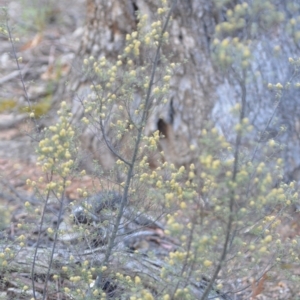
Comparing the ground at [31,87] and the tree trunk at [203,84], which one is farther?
the tree trunk at [203,84]

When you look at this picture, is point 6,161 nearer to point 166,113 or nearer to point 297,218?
point 166,113

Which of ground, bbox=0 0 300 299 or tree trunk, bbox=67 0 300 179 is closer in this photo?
ground, bbox=0 0 300 299

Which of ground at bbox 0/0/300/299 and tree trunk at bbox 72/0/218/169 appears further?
tree trunk at bbox 72/0/218/169

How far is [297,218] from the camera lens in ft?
16.1

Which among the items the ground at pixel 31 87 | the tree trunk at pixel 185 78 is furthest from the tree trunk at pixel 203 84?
the ground at pixel 31 87

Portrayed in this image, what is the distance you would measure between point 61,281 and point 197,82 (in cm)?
208

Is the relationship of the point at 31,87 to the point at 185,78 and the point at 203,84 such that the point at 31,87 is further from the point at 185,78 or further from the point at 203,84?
the point at 203,84

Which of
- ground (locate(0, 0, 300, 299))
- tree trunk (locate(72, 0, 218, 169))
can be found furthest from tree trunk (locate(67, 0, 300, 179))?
ground (locate(0, 0, 300, 299))

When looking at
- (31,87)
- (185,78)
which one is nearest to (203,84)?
(185,78)

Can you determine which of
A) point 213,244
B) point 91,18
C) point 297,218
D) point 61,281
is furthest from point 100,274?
point 91,18

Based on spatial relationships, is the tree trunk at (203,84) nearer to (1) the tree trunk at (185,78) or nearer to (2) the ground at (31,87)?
(1) the tree trunk at (185,78)

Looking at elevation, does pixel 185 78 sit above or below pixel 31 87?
above

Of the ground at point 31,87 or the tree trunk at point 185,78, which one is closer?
the ground at point 31,87

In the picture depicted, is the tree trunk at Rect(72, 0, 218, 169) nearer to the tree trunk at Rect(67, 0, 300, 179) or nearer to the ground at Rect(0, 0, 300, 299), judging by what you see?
the tree trunk at Rect(67, 0, 300, 179)
